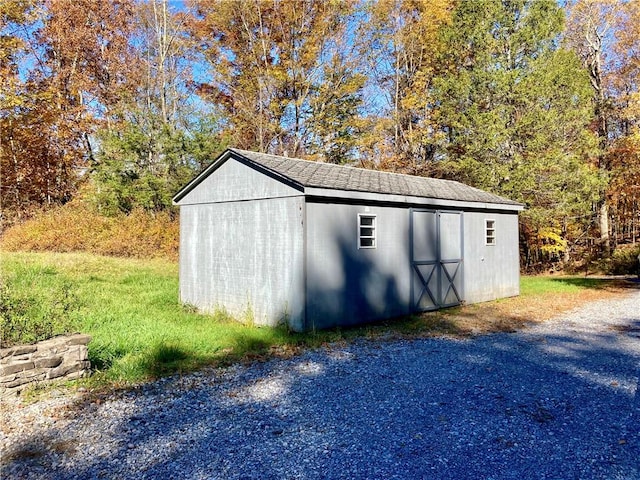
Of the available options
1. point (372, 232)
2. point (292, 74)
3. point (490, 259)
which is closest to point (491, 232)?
point (490, 259)

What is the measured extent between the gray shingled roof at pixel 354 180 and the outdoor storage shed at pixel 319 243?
37 millimetres

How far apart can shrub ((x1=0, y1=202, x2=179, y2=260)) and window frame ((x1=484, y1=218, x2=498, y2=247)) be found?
10.6 m

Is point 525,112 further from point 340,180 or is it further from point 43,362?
point 43,362

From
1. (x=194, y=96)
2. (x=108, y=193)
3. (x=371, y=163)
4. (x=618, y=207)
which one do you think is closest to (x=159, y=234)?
(x=108, y=193)

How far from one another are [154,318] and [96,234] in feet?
32.9

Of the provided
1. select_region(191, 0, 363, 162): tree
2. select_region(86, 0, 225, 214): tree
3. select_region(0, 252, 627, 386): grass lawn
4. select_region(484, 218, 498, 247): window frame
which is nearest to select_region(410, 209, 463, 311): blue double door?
select_region(0, 252, 627, 386): grass lawn

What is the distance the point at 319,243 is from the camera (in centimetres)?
733

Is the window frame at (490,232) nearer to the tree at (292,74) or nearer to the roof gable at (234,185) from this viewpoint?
the roof gable at (234,185)

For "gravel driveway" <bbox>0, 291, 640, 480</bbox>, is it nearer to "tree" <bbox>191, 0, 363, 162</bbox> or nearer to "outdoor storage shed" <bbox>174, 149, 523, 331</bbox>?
"outdoor storage shed" <bbox>174, 149, 523, 331</bbox>

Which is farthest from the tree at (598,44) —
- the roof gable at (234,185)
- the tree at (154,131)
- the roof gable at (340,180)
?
the tree at (154,131)

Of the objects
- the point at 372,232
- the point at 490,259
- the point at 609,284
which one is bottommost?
the point at 609,284

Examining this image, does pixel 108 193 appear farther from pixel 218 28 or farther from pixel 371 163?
pixel 371 163

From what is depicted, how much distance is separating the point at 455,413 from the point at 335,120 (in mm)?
16645

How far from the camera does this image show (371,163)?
2067 centimetres
